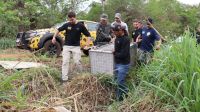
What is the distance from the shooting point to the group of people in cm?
770

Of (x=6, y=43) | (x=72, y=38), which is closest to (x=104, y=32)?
(x=72, y=38)

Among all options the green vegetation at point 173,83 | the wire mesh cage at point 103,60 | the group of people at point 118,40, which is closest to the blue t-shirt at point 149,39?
the group of people at point 118,40

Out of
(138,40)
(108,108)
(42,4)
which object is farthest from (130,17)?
(108,108)

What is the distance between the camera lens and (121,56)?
7.70m

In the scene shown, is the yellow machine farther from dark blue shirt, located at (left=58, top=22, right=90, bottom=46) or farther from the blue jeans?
the blue jeans

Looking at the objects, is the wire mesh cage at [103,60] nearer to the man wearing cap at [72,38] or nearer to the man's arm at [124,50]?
the man's arm at [124,50]

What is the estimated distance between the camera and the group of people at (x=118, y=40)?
303 inches

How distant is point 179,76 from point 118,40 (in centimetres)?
198

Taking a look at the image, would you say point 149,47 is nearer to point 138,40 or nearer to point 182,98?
point 138,40

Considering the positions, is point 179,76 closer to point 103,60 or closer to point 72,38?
point 103,60

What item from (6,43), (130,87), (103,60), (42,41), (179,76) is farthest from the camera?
(6,43)

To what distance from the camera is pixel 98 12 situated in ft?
77.0

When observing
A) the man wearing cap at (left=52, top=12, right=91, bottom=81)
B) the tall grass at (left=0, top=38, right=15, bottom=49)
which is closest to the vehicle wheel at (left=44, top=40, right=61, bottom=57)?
the man wearing cap at (left=52, top=12, right=91, bottom=81)

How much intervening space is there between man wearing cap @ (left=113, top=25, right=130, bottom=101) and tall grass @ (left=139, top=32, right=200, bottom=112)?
96 cm
